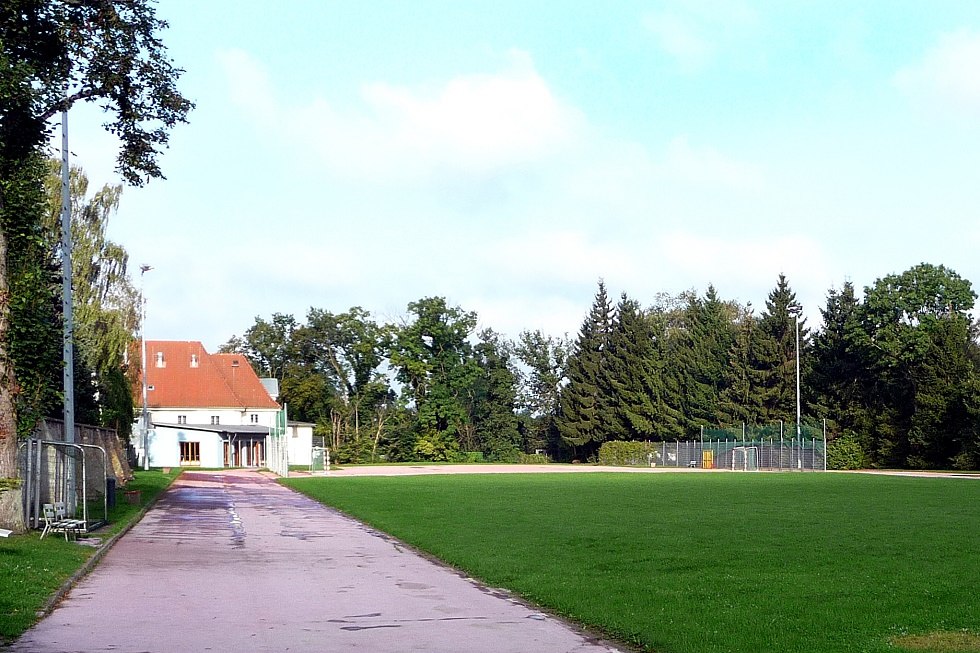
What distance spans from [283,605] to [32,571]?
4245 mm

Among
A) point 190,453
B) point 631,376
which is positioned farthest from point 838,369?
point 190,453

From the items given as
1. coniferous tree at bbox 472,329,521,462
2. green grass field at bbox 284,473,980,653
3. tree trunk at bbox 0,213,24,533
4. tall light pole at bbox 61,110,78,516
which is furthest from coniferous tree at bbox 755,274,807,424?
tree trunk at bbox 0,213,24,533

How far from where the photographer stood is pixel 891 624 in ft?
36.7

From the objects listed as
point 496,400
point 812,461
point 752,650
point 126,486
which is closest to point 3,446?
point 752,650

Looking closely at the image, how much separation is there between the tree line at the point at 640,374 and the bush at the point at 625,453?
5852mm

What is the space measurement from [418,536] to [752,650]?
518 inches

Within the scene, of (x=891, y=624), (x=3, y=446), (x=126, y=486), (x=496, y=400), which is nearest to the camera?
(x=891, y=624)

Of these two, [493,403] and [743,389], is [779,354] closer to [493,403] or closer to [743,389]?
[743,389]

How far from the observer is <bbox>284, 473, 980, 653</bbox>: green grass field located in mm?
11117

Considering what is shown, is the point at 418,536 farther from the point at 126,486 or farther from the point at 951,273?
the point at 951,273

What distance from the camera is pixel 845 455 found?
85375 mm

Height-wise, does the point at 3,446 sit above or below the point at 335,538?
above

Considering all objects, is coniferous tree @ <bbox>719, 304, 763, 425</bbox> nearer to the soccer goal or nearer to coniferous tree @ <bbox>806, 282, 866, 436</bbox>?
coniferous tree @ <bbox>806, 282, 866, 436</bbox>

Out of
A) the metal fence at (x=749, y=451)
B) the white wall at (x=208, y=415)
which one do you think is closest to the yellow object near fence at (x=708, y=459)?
the metal fence at (x=749, y=451)
